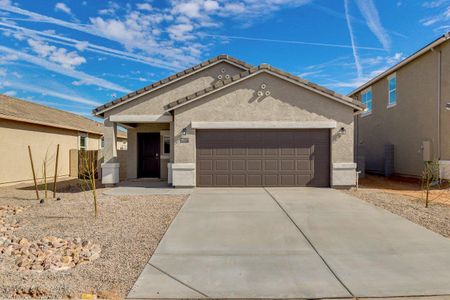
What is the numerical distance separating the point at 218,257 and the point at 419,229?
467cm

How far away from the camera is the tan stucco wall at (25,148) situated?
13.4m

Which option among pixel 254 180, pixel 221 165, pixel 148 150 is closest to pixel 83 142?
pixel 148 150

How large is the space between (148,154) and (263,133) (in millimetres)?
6790

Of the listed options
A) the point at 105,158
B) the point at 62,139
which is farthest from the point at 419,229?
the point at 62,139

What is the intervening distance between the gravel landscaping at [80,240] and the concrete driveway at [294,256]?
364 mm

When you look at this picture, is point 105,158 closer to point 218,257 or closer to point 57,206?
point 57,206

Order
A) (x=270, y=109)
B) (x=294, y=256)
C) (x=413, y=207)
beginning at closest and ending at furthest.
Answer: (x=294, y=256)
(x=413, y=207)
(x=270, y=109)

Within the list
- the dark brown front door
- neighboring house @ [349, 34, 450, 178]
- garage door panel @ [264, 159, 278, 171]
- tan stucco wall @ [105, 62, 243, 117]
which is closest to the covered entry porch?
the dark brown front door

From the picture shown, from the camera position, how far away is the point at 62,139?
17609mm

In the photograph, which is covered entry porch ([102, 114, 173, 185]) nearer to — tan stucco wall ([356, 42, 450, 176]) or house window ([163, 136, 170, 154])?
house window ([163, 136, 170, 154])

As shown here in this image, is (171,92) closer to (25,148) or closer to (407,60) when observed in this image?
(25,148)

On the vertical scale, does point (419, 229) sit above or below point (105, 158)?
below

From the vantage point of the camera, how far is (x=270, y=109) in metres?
11.3

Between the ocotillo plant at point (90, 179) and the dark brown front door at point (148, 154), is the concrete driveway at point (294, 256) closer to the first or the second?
the ocotillo plant at point (90, 179)
